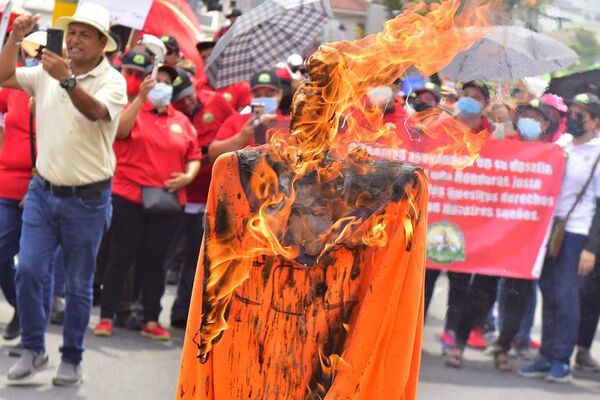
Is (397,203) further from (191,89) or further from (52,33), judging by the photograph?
(191,89)

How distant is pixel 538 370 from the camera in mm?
8914

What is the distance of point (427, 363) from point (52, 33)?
4.08 m

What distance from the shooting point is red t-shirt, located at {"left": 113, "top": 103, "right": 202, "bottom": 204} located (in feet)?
28.6

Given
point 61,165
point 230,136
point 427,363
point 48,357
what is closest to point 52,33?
point 61,165

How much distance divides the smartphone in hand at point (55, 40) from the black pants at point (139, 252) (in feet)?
8.36

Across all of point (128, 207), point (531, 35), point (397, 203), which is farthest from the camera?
point (128, 207)

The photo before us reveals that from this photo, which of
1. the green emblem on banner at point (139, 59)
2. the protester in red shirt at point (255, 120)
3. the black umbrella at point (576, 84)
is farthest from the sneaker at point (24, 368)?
the black umbrella at point (576, 84)

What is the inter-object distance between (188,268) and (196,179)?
70cm

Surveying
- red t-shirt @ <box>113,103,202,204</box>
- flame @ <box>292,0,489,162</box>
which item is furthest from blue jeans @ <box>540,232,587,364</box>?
flame @ <box>292,0,489,162</box>

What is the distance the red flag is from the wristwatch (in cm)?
478

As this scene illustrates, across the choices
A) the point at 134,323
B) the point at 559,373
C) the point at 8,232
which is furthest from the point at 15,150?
the point at 559,373

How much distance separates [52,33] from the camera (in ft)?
20.7

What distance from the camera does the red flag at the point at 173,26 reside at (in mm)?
11297

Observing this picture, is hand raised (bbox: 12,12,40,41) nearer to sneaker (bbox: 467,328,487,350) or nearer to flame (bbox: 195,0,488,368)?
flame (bbox: 195,0,488,368)
